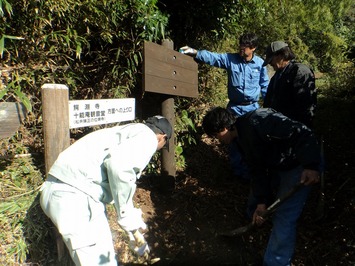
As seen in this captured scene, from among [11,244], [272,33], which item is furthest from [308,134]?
[272,33]

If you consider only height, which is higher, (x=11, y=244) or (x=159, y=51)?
(x=159, y=51)

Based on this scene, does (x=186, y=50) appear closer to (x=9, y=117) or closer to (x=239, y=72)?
(x=239, y=72)

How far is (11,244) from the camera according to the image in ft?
9.59

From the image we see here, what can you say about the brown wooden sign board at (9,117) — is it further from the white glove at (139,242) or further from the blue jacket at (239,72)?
the blue jacket at (239,72)

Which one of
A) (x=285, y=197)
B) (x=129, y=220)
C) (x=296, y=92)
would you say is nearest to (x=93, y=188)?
(x=129, y=220)

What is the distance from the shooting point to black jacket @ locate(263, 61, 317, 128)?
3.77 meters

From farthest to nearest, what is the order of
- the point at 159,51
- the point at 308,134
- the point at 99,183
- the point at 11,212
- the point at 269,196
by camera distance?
1. the point at 159,51
2. the point at 269,196
3. the point at 11,212
4. the point at 308,134
5. the point at 99,183

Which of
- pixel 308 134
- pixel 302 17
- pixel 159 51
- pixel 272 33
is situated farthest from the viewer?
pixel 302 17

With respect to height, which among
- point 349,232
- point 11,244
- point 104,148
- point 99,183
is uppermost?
point 104,148

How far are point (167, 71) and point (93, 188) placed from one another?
1.88 metres

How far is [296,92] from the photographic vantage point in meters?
3.79

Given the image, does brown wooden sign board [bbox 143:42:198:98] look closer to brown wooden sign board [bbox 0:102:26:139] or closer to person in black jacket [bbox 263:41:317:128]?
person in black jacket [bbox 263:41:317:128]

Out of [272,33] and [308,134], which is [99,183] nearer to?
[308,134]

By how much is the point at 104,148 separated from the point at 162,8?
9.65 ft
